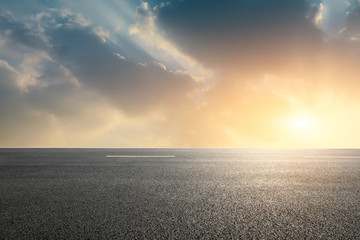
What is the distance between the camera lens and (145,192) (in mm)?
3650

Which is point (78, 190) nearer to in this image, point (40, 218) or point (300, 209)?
point (40, 218)

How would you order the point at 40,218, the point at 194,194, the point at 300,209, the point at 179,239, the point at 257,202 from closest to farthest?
1. the point at 179,239
2. the point at 40,218
3. the point at 300,209
4. the point at 257,202
5. the point at 194,194

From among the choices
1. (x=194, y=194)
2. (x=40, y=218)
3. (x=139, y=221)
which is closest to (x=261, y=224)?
(x=139, y=221)

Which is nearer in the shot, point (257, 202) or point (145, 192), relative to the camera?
point (257, 202)

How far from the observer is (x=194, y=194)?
11.5 feet

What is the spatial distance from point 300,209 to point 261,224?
0.76m

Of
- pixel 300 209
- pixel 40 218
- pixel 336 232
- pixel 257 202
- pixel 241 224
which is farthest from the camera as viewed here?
pixel 257 202

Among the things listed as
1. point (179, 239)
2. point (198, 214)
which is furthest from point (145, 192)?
point (179, 239)

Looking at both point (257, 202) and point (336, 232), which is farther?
point (257, 202)

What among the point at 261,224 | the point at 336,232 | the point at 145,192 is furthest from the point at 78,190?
the point at 336,232

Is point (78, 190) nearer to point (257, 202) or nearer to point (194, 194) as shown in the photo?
point (194, 194)

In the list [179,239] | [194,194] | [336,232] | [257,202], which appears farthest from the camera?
[194,194]

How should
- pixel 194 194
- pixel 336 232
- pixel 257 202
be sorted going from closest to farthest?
pixel 336 232 → pixel 257 202 → pixel 194 194

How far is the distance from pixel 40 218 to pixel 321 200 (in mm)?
3169
